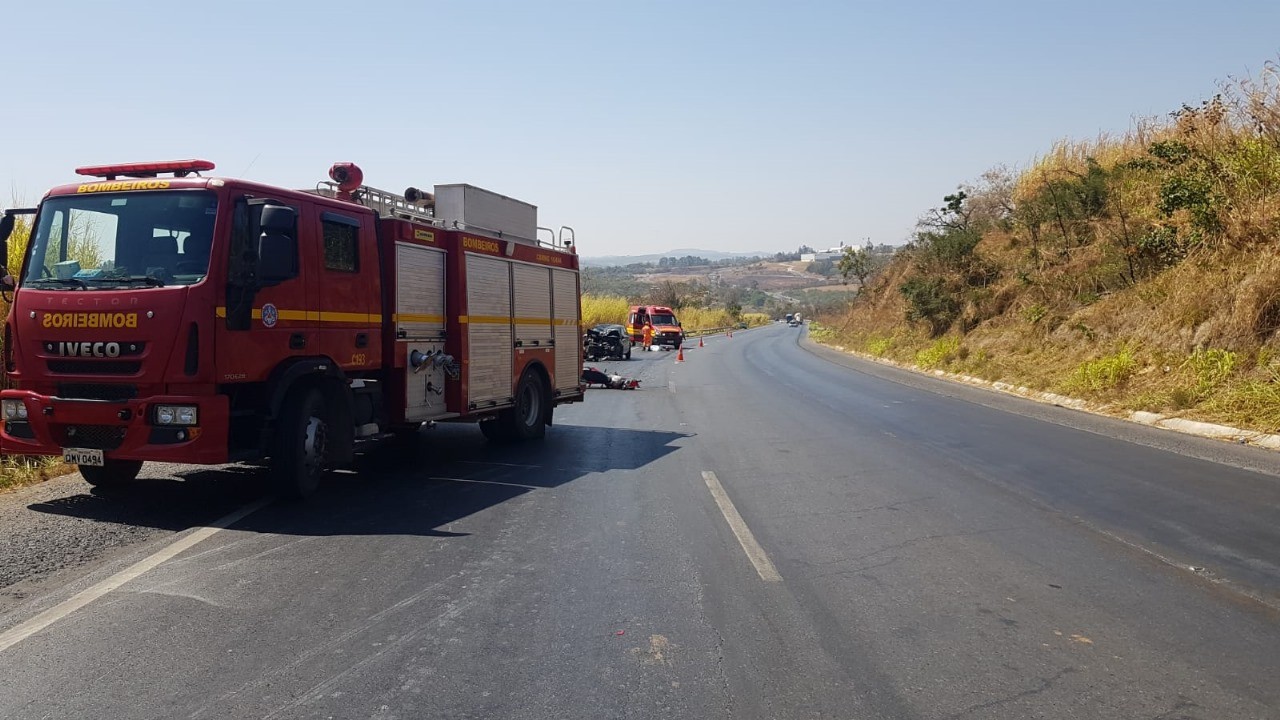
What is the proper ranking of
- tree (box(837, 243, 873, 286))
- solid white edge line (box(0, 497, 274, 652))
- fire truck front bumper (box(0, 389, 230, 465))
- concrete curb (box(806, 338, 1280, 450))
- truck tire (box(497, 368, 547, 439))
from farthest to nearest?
tree (box(837, 243, 873, 286)) < concrete curb (box(806, 338, 1280, 450)) < truck tire (box(497, 368, 547, 439)) < fire truck front bumper (box(0, 389, 230, 465)) < solid white edge line (box(0, 497, 274, 652))

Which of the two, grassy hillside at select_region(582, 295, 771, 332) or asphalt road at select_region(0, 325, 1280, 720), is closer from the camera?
asphalt road at select_region(0, 325, 1280, 720)

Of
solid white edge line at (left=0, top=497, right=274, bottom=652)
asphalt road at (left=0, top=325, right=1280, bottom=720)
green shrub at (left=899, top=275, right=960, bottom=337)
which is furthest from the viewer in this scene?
green shrub at (left=899, top=275, right=960, bottom=337)

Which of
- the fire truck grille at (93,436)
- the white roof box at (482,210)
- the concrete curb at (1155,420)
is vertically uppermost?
the white roof box at (482,210)

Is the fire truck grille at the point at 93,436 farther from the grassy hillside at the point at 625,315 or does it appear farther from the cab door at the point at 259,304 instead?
the grassy hillside at the point at 625,315

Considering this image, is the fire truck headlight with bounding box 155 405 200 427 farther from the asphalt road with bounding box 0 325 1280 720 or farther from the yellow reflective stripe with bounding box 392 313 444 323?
the yellow reflective stripe with bounding box 392 313 444 323

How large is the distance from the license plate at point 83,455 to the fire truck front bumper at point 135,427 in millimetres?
19

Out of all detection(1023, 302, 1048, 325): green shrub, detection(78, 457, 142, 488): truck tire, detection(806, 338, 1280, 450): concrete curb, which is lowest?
detection(806, 338, 1280, 450): concrete curb

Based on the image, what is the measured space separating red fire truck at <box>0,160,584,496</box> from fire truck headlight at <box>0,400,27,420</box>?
0.05ft

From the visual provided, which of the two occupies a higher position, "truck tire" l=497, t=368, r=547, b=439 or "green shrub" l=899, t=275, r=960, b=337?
"green shrub" l=899, t=275, r=960, b=337

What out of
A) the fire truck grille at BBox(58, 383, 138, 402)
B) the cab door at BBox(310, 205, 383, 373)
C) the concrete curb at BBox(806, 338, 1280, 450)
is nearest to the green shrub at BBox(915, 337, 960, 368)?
the concrete curb at BBox(806, 338, 1280, 450)

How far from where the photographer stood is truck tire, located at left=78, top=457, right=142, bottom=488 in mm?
8375

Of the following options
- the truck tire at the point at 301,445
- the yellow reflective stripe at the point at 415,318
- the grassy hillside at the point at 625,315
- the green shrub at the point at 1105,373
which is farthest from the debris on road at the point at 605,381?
the grassy hillside at the point at 625,315

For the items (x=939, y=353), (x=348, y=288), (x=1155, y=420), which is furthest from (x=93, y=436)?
(x=939, y=353)

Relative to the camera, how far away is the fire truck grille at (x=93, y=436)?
744 cm
